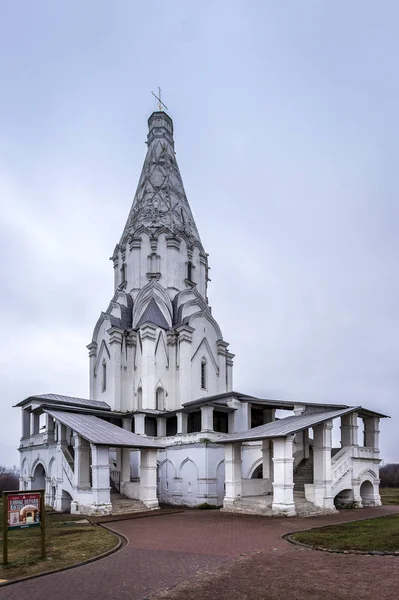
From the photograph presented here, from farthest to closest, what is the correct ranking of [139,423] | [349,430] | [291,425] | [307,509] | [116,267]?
[116,267] < [139,423] < [349,430] < [291,425] < [307,509]

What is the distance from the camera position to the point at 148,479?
24.9m

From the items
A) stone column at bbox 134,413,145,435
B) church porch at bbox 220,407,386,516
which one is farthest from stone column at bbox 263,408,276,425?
stone column at bbox 134,413,145,435

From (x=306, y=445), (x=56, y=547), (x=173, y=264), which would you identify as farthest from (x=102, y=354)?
(x=56, y=547)

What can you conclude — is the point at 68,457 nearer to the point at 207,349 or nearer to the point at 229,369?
the point at 207,349

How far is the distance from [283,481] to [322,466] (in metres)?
2.59

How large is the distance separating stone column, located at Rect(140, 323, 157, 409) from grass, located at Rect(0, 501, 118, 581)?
14.8 meters

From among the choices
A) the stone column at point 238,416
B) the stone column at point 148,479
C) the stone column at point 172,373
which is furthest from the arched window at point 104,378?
the stone column at point 148,479

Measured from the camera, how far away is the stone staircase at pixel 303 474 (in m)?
25.1

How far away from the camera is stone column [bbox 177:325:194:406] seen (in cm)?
3447

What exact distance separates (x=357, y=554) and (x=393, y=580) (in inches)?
96.7

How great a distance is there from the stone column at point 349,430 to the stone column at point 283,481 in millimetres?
5125

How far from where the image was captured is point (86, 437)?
22.7 metres

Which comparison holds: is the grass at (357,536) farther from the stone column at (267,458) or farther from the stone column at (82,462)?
the stone column at (82,462)

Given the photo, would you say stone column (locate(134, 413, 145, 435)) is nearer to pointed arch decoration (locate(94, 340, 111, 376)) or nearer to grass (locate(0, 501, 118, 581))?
pointed arch decoration (locate(94, 340, 111, 376))
